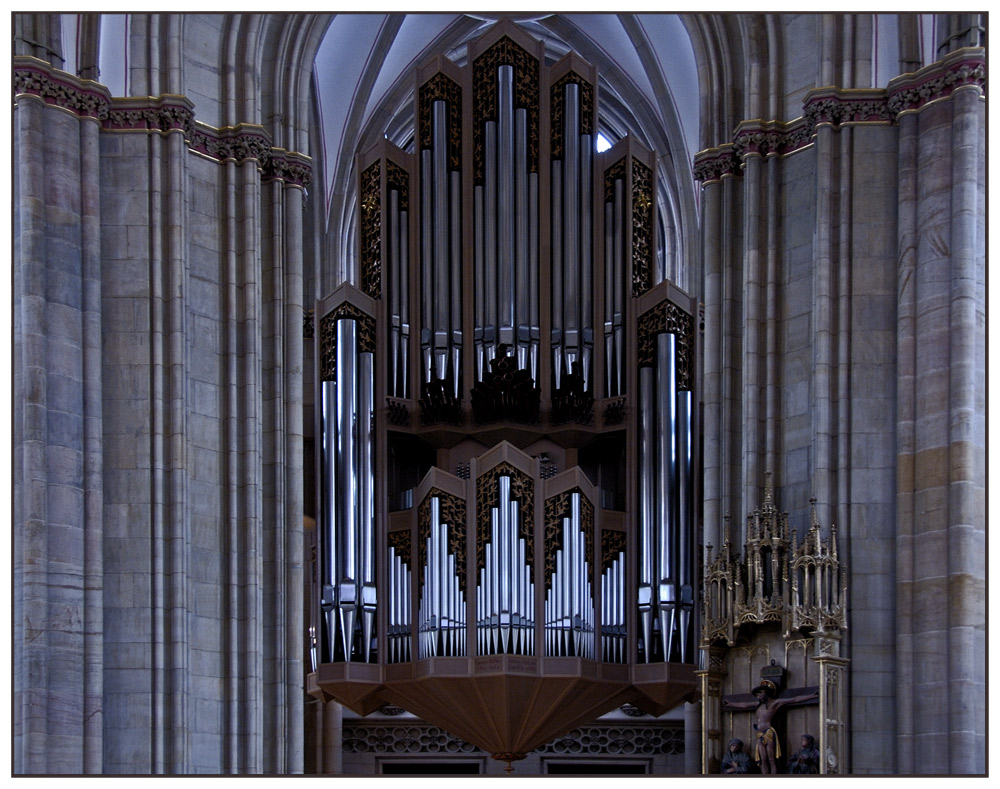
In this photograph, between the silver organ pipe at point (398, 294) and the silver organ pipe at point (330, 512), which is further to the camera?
the silver organ pipe at point (398, 294)

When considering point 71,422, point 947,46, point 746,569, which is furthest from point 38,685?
point 947,46

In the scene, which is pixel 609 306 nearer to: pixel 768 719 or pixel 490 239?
pixel 490 239

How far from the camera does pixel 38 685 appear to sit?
16.2 m

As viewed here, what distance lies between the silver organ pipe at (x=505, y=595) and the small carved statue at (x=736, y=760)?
2.39 meters

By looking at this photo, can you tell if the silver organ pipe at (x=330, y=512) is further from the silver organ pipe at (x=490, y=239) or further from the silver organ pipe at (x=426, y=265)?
the silver organ pipe at (x=490, y=239)

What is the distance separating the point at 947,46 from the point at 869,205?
164 centimetres

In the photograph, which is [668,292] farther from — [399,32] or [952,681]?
[399,32]

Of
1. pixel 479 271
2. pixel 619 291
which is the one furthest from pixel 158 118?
pixel 619 291

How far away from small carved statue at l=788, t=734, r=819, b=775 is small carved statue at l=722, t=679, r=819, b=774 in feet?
0.83

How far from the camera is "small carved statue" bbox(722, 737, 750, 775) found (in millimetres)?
16719

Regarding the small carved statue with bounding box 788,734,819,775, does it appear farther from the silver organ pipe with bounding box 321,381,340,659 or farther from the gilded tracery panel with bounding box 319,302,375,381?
the gilded tracery panel with bounding box 319,302,375,381

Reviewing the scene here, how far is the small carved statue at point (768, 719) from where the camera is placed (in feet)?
54.2

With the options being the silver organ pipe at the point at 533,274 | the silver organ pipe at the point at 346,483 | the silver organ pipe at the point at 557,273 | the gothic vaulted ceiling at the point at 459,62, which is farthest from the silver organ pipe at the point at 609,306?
the gothic vaulted ceiling at the point at 459,62

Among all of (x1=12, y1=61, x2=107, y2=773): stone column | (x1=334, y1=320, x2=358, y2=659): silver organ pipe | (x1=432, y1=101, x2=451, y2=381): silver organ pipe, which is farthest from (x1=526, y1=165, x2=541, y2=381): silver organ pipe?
(x1=12, y1=61, x2=107, y2=773): stone column
